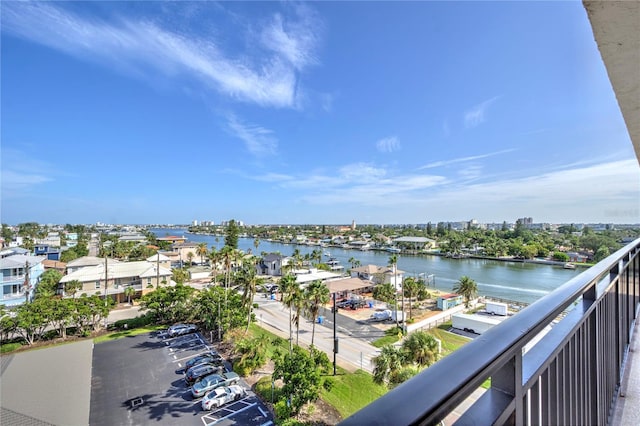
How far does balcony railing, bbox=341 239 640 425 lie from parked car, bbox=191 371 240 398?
818 centimetres

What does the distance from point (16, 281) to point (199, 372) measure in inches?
482

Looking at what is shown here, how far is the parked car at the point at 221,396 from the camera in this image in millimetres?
6938

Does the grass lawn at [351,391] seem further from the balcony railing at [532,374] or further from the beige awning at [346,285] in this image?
the beige awning at [346,285]

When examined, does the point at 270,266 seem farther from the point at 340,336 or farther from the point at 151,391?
the point at 151,391

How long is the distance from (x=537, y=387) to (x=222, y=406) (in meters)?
8.18

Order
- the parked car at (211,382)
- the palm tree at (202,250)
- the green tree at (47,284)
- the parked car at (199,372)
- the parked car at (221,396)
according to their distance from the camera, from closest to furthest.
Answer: the parked car at (221,396) < the parked car at (211,382) < the parked car at (199,372) < the green tree at (47,284) < the palm tree at (202,250)

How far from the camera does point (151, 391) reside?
771 centimetres

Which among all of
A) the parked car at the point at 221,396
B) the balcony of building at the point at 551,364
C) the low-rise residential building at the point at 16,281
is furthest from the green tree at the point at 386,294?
the low-rise residential building at the point at 16,281

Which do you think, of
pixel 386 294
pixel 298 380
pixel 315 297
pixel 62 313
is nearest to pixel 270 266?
pixel 386 294

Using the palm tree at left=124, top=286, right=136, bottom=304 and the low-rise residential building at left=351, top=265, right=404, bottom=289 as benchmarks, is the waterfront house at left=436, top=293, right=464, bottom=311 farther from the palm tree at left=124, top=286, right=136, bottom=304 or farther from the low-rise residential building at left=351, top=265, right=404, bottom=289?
the palm tree at left=124, top=286, right=136, bottom=304

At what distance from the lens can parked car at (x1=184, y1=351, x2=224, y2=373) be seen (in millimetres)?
8773

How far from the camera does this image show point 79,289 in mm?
15492

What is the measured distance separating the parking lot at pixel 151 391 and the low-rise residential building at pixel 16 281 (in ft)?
22.5

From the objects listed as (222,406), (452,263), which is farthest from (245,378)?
(452,263)
